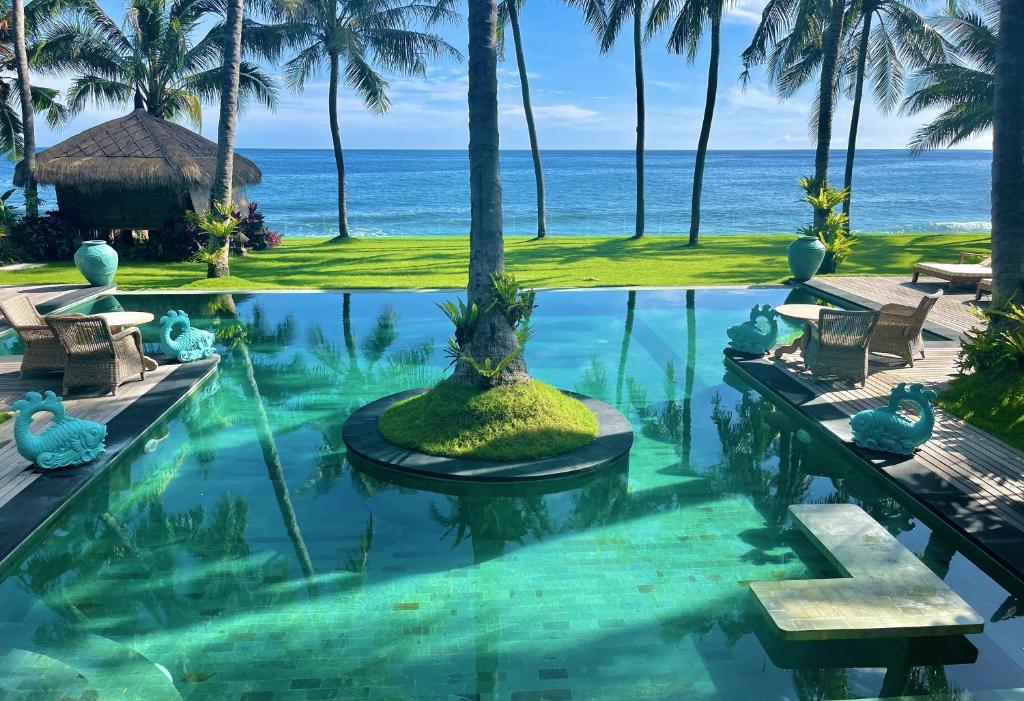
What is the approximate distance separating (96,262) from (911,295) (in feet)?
59.5

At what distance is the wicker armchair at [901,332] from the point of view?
11031mm

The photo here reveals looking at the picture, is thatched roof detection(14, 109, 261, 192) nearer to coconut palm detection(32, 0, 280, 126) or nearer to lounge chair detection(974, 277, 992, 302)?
coconut palm detection(32, 0, 280, 126)

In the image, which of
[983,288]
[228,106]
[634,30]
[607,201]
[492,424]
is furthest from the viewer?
[607,201]

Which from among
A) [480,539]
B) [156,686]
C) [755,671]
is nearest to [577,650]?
[755,671]

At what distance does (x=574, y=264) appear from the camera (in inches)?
876

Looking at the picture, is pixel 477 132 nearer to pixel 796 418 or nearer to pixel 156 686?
pixel 796 418

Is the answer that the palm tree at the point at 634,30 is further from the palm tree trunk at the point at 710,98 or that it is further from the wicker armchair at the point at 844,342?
the wicker armchair at the point at 844,342

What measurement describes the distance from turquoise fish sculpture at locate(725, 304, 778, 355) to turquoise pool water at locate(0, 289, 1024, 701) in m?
1.93

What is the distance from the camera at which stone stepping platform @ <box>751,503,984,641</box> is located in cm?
505


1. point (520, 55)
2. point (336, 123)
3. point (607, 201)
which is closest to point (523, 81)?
point (520, 55)

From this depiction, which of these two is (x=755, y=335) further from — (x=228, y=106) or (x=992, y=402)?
(x=228, y=106)

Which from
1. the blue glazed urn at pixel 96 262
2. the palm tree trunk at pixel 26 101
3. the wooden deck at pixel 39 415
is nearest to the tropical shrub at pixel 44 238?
the palm tree trunk at pixel 26 101

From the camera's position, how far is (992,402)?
9078 mm

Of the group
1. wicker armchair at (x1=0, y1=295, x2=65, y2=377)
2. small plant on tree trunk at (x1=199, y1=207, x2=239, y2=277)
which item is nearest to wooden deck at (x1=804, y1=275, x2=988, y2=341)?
wicker armchair at (x1=0, y1=295, x2=65, y2=377)
